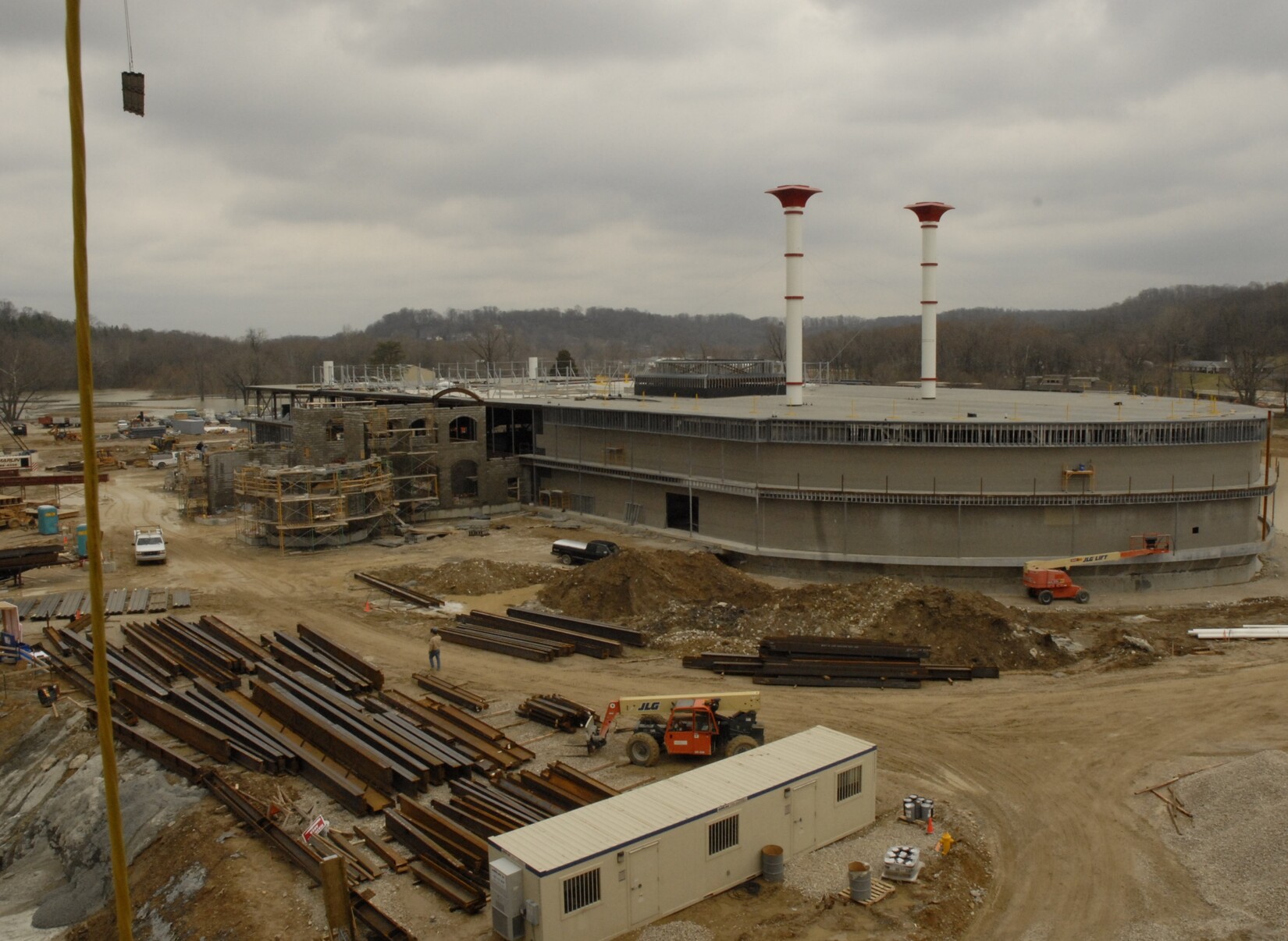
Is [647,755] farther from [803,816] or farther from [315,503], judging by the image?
[315,503]

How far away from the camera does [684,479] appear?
4156 centimetres

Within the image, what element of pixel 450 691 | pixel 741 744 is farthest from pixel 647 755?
pixel 450 691

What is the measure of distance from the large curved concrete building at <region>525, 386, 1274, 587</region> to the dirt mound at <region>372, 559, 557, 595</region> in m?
7.57

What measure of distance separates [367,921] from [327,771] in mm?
5064

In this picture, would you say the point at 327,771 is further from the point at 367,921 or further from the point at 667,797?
the point at 667,797

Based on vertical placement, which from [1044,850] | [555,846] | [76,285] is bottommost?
[1044,850]

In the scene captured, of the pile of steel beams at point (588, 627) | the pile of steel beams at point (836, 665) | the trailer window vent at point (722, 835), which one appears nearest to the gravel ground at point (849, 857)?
the trailer window vent at point (722, 835)

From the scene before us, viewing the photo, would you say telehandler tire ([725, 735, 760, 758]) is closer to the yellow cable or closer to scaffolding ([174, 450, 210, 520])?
the yellow cable

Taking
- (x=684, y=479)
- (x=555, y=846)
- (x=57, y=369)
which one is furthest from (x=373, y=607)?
(x=57, y=369)

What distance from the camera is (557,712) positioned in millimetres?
21625

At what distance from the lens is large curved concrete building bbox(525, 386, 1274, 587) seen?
3512 cm

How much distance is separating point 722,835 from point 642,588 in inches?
650

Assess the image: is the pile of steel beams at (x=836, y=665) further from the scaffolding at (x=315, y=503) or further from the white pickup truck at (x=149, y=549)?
the white pickup truck at (x=149, y=549)

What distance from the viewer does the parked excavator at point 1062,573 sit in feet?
109
